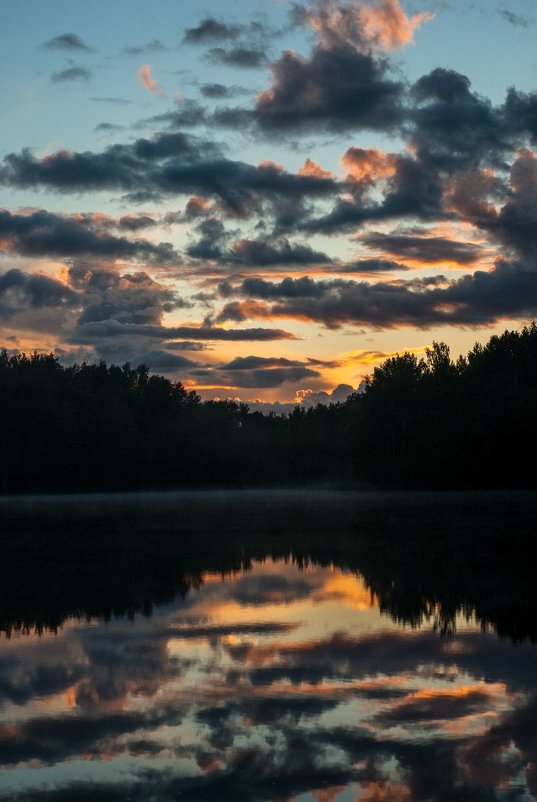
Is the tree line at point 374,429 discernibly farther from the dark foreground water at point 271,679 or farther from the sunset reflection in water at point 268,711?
the sunset reflection in water at point 268,711

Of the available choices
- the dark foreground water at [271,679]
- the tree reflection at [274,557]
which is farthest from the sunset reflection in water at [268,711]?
the tree reflection at [274,557]

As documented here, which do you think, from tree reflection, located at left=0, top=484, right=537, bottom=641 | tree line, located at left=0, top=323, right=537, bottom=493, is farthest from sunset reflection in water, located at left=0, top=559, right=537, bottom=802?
tree line, located at left=0, top=323, right=537, bottom=493

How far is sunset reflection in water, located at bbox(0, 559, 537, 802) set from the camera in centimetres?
844

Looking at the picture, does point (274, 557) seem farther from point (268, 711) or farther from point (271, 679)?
point (268, 711)

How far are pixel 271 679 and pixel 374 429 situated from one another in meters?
120

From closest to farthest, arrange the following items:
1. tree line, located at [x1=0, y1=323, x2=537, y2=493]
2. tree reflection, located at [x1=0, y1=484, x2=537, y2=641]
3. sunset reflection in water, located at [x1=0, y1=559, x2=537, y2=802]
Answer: sunset reflection in water, located at [x1=0, y1=559, x2=537, y2=802]
tree reflection, located at [x1=0, y1=484, x2=537, y2=641]
tree line, located at [x1=0, y1=323, x2=537, y2=493]

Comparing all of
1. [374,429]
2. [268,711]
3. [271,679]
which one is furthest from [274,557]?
[374,429]

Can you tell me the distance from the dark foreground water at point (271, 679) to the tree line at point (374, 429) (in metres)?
88.5

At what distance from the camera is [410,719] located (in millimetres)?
10523

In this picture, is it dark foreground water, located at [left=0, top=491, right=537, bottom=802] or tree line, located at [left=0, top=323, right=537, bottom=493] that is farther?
tree line, located at [left=0, top=323, right=537, bottom=493]

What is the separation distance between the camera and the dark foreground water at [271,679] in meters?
8.60

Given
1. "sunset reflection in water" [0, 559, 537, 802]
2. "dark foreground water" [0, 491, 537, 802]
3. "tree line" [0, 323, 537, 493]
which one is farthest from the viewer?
"tree line" [0, 323, 537, 493]

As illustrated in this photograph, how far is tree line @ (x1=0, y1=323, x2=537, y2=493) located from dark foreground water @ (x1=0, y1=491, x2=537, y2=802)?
8851cm

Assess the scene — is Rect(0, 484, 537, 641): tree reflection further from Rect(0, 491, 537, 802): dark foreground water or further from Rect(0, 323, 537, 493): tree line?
Rect(0, 323, 537, 493): tree line
